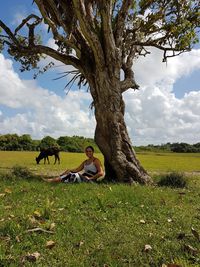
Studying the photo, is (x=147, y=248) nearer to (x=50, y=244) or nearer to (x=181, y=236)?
(x=181, y=236)

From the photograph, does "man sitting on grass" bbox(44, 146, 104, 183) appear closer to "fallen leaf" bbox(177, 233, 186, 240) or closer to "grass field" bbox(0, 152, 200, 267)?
"grass field" bbox(0, 152, 200, 267)

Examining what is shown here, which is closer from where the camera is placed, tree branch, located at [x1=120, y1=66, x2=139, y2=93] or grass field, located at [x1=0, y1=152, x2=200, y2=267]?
grass field, located at [x1=0, y1=152, x2=200, y2=267]

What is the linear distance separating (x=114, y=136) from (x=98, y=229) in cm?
882

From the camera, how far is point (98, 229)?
7062 millimetres

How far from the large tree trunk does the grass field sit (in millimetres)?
4366

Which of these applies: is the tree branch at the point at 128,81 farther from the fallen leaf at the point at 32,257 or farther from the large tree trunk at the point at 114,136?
the fallen leaf at the point at 32,257

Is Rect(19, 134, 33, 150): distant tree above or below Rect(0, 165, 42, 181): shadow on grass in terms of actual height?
above

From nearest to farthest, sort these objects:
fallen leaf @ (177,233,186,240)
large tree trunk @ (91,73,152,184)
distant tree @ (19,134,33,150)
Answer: fallen leaf @ (177,233,186,240) → large tree trunk @ (91,73,152,184) → distant tree @ (19,134,33,150)

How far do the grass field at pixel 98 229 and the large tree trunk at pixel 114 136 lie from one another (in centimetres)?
437

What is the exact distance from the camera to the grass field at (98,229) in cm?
546

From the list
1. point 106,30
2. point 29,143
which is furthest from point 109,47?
point 29,143

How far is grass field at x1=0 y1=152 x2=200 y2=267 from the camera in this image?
5.46 meters

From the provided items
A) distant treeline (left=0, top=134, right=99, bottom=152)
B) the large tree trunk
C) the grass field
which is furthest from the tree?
distant treeline (left=0, top=134, right=99, bottom=152)

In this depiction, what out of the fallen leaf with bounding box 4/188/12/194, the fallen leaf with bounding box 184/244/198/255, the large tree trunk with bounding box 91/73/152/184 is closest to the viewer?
the fallen leaf with bounding box 184/244/198/255
